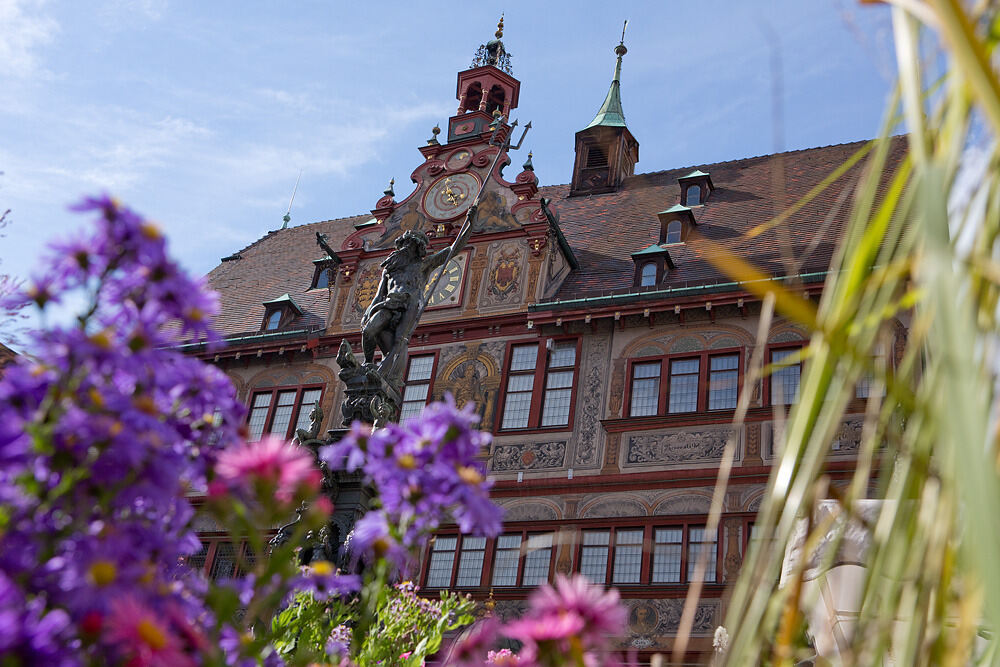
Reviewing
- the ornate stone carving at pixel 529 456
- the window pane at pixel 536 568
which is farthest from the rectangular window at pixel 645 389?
the window pane at pixel 536 568

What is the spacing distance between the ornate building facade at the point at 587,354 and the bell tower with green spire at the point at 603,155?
0.56 m

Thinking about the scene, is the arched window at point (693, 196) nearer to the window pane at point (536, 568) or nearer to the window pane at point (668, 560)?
the window pane at point (668, 560)

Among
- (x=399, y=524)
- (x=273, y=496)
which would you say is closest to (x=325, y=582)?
(x=399, y=524)

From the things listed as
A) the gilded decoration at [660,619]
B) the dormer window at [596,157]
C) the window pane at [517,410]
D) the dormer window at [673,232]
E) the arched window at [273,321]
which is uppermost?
the dormer window at [596,157]

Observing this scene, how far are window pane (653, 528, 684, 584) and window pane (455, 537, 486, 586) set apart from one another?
269cm

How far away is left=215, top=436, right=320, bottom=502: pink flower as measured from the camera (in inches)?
50.6

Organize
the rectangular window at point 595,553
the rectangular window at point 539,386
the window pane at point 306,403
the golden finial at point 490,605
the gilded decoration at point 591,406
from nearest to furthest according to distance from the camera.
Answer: the golden finial at point 490,605 < the rectangular window at point 595,553 < the gilded decoration at point 591,406 < the rectangular window at point 539,386 < the window pane at point 306,403

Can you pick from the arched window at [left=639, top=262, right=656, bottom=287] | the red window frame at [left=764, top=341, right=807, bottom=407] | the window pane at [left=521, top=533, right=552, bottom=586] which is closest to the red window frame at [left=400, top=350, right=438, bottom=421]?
the window pane at [left=521, top=533, right=552, bottom=586]

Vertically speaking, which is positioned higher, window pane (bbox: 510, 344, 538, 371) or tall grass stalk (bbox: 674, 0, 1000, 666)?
window pane (bbox: 510, 344, 538, 371)

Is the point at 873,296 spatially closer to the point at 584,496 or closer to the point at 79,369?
the point at 79,369

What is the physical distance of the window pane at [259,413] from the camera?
18359 mm

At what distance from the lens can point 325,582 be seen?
1.79 metres

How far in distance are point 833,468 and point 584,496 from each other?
359 cm

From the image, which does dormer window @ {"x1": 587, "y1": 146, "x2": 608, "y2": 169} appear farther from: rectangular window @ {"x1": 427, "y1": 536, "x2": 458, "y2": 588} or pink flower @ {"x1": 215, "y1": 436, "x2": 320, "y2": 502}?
pink flower @ {"x1": 215, "y1": 436, "x2": 320, "y2": 502}
